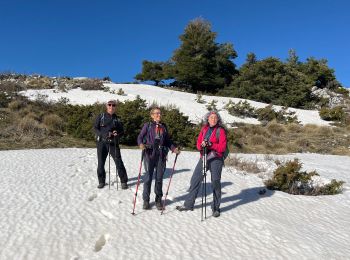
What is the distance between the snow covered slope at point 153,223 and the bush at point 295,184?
→ 1.18ft

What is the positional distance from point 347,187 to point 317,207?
2.58m

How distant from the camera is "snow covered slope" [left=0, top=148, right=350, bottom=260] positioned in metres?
5.77

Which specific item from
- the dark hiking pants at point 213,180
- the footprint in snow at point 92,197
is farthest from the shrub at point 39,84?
the dark hiking pants at point 213,180

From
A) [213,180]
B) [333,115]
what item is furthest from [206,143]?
[333,115]

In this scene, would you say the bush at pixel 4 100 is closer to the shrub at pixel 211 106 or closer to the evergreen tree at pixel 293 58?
the shrub at pixel 211 106

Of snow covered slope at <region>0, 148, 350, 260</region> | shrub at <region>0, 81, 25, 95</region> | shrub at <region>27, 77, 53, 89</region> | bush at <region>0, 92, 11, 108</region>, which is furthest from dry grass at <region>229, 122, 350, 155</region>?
shrub at <region>27, 77, 53, 89</region>

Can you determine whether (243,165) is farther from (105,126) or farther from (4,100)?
(4,100)

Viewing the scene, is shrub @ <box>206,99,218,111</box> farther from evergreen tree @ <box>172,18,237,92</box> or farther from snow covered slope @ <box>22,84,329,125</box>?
evergreen tree @ <box>172,18,237,92</box>

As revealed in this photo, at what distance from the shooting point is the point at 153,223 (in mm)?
6809

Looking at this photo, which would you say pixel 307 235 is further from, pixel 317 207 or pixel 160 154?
pixel 160 154

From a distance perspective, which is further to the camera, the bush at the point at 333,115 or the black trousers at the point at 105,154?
the bush at the point at 333,115

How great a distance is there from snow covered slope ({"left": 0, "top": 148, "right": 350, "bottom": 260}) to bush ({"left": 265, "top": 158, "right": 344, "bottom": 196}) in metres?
0.36

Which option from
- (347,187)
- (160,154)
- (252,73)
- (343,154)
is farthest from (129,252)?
(252,73)

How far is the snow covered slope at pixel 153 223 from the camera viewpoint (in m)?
5.77
